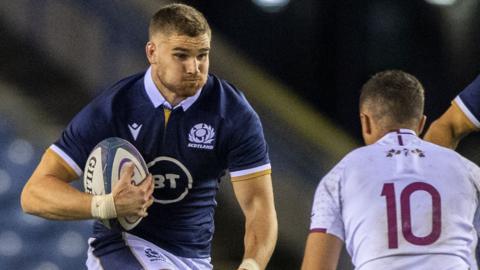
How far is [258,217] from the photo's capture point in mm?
4039

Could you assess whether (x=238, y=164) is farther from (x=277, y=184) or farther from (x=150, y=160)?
(x=277, y=184)

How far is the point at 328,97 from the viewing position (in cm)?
608

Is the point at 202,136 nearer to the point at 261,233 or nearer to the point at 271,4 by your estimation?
the point at 261,233

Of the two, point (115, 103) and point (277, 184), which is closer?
point (115, 103)

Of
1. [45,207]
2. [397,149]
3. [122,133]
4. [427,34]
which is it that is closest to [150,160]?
[122,133]

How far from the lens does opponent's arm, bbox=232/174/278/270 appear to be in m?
3.98

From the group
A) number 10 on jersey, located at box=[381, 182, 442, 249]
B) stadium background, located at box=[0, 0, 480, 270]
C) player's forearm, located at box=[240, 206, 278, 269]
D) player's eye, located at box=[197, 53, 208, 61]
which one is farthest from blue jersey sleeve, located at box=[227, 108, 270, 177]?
stadium background, located at box=[0, 0, 480, 270]

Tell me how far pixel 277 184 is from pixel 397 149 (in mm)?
2935

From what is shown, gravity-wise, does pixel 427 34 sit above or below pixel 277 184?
above

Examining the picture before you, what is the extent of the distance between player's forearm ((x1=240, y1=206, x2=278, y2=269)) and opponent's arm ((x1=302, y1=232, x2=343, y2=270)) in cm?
85

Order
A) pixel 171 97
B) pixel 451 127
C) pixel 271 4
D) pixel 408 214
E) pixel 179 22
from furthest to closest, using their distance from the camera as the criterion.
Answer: pixel 271 4, pixel 451 127, pixel 171 97, pixel 179 22, pixel 408 214

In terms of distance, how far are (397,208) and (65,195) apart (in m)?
1.26

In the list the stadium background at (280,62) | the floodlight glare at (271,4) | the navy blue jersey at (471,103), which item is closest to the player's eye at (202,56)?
the navy blue jersey at (471,103)

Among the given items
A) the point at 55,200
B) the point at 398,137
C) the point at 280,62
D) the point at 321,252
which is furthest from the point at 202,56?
the point at 280,62
